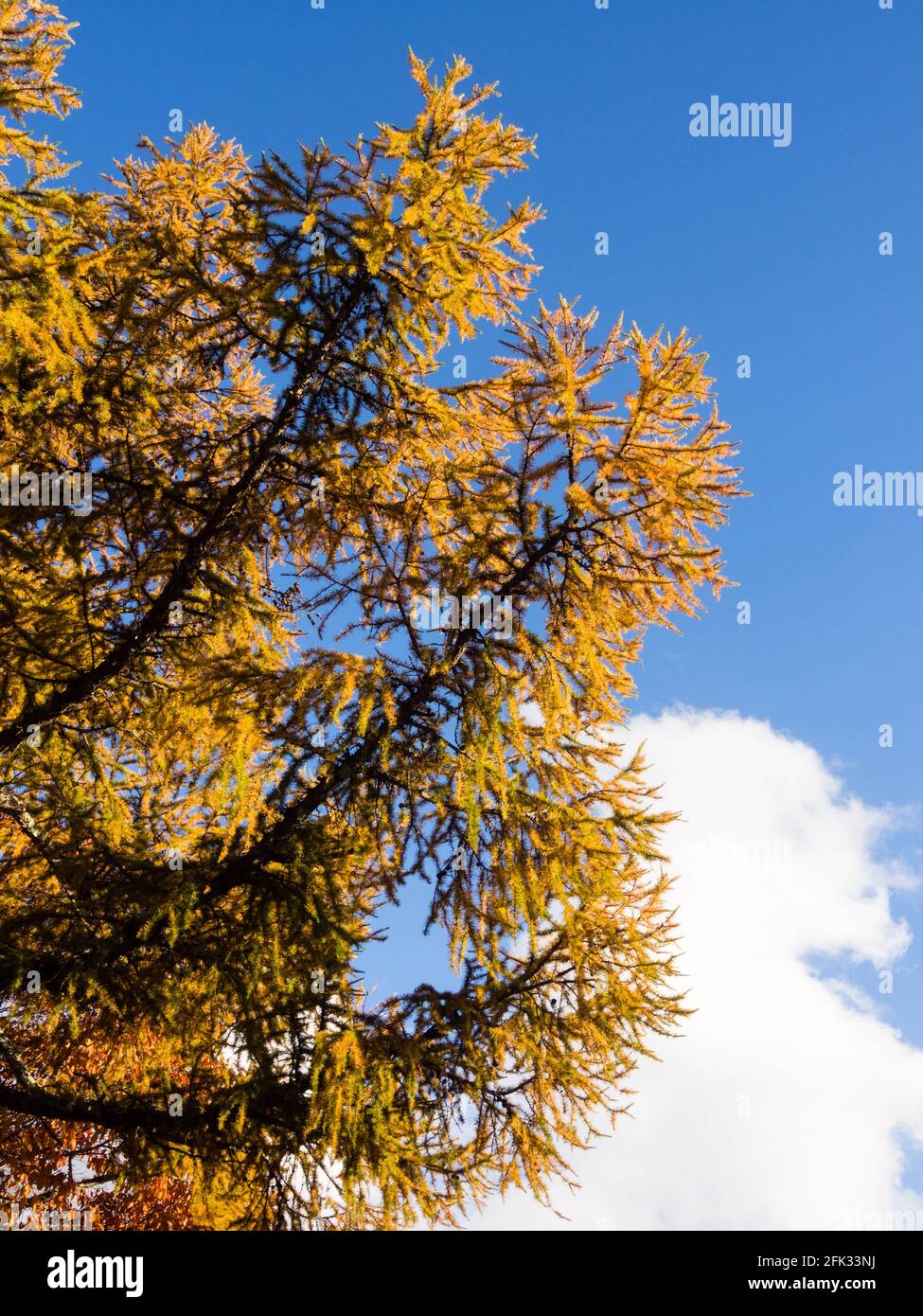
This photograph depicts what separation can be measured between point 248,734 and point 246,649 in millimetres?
1103

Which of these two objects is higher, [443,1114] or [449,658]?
[449,658]

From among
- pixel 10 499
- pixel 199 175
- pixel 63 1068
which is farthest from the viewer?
pixel 199 175

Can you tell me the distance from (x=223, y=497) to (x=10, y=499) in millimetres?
1353

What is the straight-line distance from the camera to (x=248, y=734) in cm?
455

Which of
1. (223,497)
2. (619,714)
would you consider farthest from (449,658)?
(223,497)

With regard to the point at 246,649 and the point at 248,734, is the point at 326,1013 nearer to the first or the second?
the point at 248,734

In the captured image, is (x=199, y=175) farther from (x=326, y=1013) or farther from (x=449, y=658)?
(x=326, y=1013)
